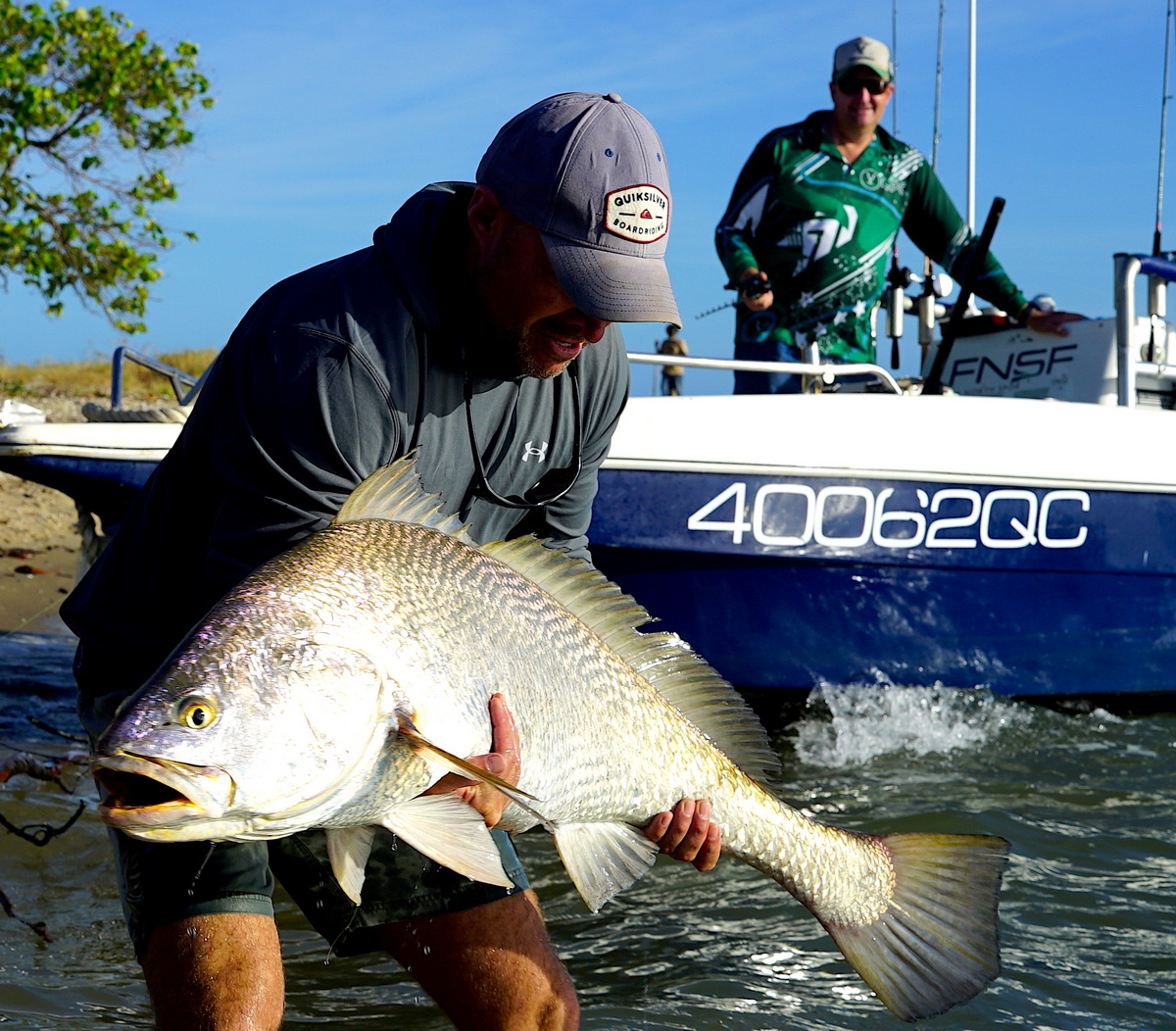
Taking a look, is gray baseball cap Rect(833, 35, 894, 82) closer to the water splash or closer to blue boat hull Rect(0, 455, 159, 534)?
the water splash

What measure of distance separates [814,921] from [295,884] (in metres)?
→ 2.12

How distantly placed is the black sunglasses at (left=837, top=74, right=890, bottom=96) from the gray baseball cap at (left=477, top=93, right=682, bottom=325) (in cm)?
346

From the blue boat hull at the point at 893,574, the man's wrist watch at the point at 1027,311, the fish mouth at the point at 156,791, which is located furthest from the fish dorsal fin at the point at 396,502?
the man's wrist watch at the point at 1027,311

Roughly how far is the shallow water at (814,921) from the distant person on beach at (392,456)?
0.84m

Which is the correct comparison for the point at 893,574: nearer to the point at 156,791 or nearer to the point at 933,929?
the point at 933,929

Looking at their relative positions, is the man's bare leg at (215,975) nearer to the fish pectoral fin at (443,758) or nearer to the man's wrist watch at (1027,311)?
the fish pectoral fin at (443,758)

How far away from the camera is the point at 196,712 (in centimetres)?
181

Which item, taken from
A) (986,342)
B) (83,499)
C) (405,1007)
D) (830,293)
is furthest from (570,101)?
(986,342)

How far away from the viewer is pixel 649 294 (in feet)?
8.26

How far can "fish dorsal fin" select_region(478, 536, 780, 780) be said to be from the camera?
8.08ft

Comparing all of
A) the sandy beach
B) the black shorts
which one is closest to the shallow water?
the black shorts

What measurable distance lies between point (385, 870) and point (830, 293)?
4019 mm

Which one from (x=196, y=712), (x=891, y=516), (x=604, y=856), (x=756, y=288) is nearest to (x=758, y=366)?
(x=756, y=288)

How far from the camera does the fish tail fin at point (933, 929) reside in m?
2.62
